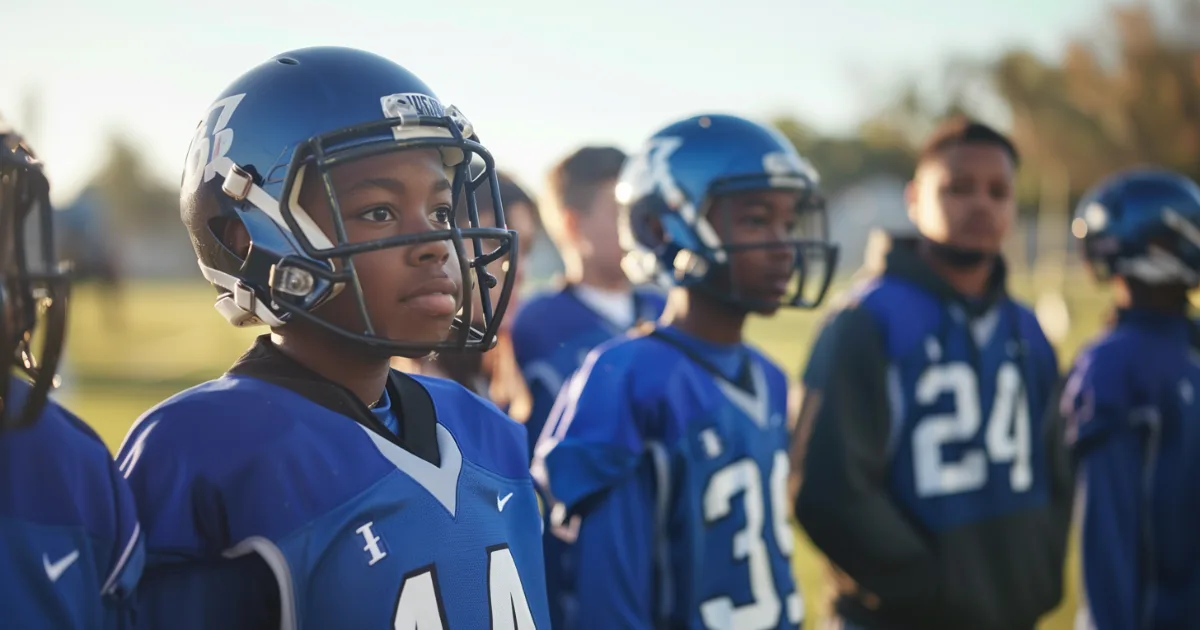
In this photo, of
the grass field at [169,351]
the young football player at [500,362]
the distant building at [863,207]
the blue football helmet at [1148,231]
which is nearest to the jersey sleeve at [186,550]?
the young football player at [500,362]

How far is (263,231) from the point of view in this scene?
1.85 m

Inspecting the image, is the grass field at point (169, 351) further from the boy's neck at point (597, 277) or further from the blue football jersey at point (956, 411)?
the boy's neck at point (597, 277)

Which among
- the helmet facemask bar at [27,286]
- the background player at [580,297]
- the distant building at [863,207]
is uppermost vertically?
the helmet facemask bar at [27,286]

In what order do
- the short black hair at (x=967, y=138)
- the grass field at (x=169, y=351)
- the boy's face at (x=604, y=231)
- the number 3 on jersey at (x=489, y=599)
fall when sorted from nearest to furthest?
the number 3 on jersey at (x=489, y=599) → the short black hair at (x=967, y=138) → the boy's face at (x=604, y=231) → the grass field at (x=169, y=351)

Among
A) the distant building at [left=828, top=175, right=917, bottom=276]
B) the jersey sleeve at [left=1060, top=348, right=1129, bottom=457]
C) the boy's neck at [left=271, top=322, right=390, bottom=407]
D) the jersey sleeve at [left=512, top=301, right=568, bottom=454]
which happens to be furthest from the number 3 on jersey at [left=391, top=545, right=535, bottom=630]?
the distant building at [left=828, top=175, right=917, bottom=276]

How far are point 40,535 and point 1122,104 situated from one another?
39.0 metres

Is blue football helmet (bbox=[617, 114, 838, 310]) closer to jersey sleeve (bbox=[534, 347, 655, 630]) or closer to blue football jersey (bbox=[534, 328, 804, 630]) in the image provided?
blue football jersey (bbox=[534, 328, 804, 630])

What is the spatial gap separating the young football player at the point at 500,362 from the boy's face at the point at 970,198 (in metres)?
1.49

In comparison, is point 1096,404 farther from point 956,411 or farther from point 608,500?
point 608,500

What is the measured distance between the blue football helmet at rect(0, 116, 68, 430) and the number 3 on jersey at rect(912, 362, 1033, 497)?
2.75 meters

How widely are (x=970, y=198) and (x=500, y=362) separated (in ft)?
6.14

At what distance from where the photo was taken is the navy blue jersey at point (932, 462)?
3.44 m

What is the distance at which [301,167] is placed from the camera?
5.92ft

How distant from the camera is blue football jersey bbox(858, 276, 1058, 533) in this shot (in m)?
3.56
